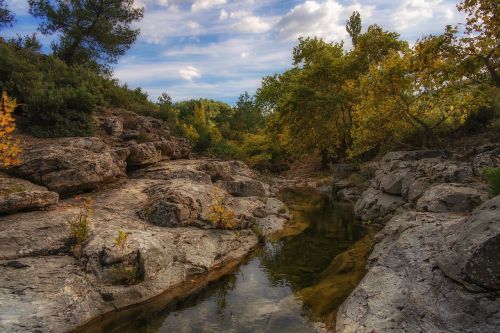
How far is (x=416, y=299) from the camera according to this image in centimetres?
684

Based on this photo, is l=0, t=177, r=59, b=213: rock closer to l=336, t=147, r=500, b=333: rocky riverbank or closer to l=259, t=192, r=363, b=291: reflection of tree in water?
l=259, t=192, r=363, b=291: reflection of tree in water

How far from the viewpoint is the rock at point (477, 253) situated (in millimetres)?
5973

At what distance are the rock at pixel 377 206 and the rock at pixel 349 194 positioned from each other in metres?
4.29

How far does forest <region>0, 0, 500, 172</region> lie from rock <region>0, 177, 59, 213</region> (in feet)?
16.2

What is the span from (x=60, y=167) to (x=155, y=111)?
13689mm

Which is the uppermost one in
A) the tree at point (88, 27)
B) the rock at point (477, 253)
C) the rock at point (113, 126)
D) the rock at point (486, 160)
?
the tree at point (88, 27)

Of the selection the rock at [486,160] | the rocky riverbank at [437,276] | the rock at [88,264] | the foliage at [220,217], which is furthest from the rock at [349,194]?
the rock at [88,264]

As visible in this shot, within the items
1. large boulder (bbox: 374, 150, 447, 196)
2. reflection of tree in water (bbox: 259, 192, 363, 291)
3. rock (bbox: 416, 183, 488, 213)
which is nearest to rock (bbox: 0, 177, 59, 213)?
reflection of tree in water (bbox: 259, 192, 363, 291)

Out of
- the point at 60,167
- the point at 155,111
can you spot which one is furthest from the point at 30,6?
the point at 60,167

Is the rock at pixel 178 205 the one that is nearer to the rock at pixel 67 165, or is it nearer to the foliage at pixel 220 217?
the foliage at pixel 220 217

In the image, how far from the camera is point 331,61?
3250 centimetres

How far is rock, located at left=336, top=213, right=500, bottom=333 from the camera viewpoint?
6035 millimetres

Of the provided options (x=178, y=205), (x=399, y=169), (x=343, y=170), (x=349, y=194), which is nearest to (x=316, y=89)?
(x=343, y=170)

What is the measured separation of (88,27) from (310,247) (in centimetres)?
2522
